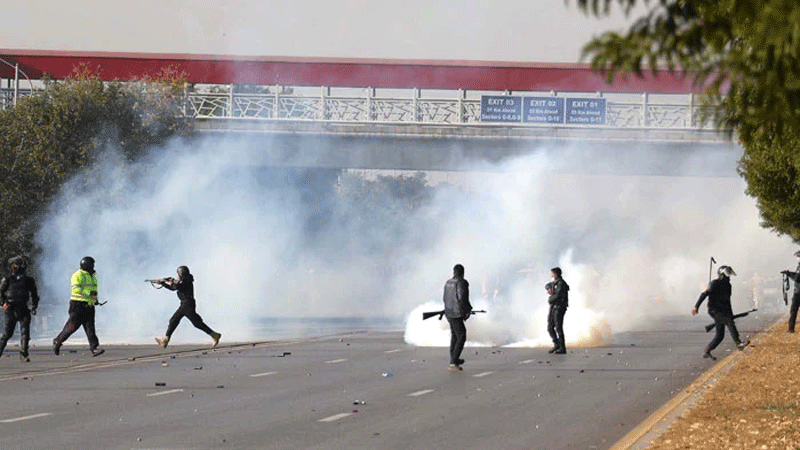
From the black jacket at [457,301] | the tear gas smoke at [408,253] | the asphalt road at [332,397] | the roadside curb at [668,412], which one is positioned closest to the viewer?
the roadside curb at [668,412]

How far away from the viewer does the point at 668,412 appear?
16.1m

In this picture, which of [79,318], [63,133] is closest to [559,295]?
[79,318]

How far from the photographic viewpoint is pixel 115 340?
1453 inches

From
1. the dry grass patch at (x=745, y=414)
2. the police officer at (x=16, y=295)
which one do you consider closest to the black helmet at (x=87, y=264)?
the police officer at (x=16, y=295)

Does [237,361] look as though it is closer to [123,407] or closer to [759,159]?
[123,407]

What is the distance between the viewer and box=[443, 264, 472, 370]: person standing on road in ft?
82.5

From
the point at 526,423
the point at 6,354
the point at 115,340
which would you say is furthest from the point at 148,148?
the point at 526,423

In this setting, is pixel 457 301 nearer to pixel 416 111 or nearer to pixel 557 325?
pixel 557 325

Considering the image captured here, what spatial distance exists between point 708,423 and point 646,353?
1584cm

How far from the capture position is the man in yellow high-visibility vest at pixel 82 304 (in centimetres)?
2805

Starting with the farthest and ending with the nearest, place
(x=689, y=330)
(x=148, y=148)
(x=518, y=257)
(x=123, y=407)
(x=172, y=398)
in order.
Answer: (x=148, y=148), (x=518, y=257), (x=689, y=330), (x=172, y=398), (x=123, y=407)

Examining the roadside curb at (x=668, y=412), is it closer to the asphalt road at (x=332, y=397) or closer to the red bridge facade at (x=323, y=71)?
the asphalt road at (x=332, y=397)

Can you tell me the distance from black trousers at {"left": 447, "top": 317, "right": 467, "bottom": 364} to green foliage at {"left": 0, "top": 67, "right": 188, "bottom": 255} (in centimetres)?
2245

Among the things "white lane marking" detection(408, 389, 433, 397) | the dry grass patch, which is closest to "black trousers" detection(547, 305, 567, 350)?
the dry grass patch
